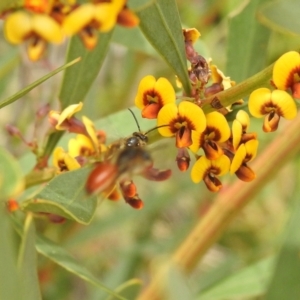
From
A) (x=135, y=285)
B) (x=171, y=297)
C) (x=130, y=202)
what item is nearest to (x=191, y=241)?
(x=135, y=285)

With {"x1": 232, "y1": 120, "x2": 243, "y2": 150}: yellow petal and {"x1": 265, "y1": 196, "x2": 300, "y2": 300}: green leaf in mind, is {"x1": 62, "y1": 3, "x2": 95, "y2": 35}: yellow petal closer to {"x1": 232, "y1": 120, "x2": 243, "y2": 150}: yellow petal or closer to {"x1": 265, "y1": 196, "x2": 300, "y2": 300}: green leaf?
{"x1": 232, "y1": 120, "x2": 243, "y2": 150}: yellow petal

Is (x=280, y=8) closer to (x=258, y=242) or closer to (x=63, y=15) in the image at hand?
(x=63, y=15)

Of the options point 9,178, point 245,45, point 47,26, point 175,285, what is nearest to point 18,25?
point 47,26

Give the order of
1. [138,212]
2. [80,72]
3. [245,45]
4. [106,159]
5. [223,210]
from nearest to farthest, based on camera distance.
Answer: [106,159], [80,72], [245,45], [223,210], [138,212]

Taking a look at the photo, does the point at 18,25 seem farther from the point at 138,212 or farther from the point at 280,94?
the point at 138,212

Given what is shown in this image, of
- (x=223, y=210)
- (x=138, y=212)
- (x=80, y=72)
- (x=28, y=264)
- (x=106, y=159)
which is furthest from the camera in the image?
(x=138, y=212)

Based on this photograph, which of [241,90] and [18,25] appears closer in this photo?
[18,25]

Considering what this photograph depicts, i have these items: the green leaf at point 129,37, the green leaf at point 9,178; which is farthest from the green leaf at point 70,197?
the green leaf at point 129,37

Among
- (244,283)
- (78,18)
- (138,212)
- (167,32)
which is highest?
(78,18)
